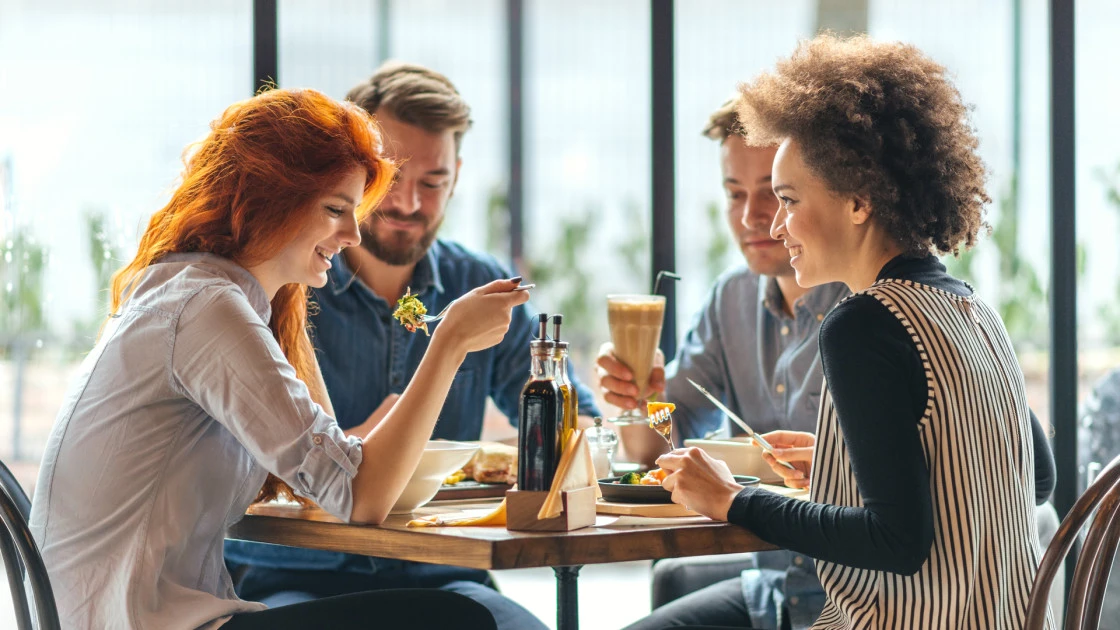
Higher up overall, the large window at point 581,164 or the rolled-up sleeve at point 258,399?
the large window at point 581,164

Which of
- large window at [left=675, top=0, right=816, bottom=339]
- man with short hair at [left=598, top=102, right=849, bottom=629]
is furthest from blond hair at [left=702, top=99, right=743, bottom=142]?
large window at [left=675, top=0, right=816, bottom=339]

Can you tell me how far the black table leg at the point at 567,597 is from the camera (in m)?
2.01

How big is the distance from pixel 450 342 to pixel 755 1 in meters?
2.11

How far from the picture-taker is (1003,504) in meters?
1.60

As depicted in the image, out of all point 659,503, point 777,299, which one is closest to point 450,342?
point 659,503

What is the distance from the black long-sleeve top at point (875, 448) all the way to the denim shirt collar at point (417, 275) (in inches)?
56.2

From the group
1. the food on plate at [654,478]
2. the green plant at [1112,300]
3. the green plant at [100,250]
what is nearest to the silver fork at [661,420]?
the food on plate at [654,478]

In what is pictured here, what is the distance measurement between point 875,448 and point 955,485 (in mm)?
153

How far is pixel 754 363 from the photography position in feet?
9.08

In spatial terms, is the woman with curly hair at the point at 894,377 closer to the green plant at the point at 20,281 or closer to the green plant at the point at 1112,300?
the green plant at the point at 1112,300

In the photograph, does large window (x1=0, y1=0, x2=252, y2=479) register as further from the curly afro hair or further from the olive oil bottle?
the curly afro hair

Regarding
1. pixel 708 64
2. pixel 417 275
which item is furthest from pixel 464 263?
pixel 708 64

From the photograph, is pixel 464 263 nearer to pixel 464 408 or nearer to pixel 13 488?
pixel 464 408

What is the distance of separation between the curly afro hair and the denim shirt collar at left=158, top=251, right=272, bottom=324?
3.10 feet
